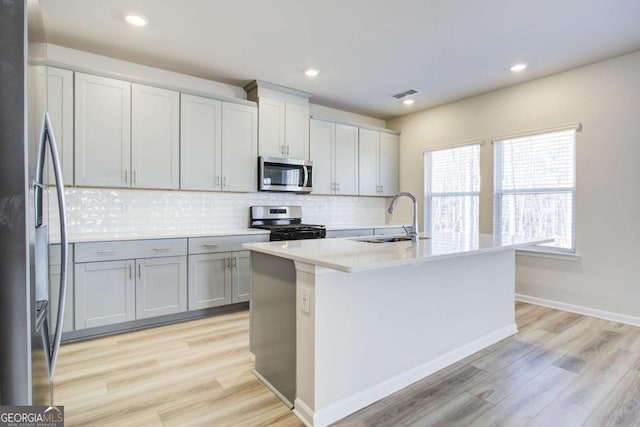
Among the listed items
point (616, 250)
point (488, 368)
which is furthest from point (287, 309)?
point (616, 250)

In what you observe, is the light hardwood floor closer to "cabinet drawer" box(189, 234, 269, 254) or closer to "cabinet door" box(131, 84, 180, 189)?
"cabinet drawer" box(189, 234, 269, 254)

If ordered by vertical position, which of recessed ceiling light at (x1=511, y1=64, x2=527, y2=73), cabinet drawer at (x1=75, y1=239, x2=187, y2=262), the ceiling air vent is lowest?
cabinet drawer at (x1=75, y1=239, x2=187, y2=262)

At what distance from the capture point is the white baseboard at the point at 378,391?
5.95 ft

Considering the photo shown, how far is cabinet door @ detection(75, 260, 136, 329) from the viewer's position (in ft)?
9.37

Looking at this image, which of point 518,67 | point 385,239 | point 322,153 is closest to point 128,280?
point 385,239

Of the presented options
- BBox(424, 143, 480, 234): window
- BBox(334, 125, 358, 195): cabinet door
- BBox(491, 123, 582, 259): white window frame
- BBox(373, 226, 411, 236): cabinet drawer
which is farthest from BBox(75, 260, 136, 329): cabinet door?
BBox(491, 123, 582, 259): white window frame

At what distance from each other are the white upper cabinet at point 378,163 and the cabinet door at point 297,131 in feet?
3.46

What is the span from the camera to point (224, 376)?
7.55 ft

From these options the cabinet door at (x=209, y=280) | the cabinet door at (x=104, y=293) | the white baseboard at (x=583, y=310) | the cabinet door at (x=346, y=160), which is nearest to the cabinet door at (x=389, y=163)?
the cabinet door at (x=346, y=160)

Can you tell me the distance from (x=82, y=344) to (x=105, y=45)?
2.68m

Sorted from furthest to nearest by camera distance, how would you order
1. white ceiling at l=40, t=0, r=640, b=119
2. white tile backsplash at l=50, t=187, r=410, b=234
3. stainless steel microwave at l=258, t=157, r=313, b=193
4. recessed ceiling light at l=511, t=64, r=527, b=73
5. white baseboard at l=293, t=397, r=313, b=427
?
stainless steel microwave at l=258, t=157, r=313, b=193 → recessed ceiling light at l=511, t=64, r=527, b=73 → white tile backsplash at l=50, t=187, r=410, b=234 → white ceiling at l=40, t=0, r=640, b=119 → white baseboard at l=293, t=397, r=313, b=427

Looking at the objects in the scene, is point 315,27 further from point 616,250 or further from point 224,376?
point 616,250

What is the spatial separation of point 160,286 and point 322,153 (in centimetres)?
267

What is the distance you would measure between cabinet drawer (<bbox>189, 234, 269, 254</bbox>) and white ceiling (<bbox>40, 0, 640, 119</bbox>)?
1.83 metres
